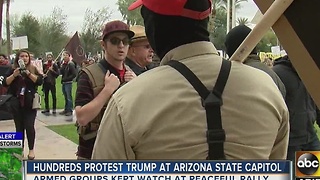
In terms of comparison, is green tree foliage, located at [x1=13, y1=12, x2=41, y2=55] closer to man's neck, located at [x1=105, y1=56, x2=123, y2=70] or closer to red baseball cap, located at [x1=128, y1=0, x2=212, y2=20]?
man's neck, located at [x1=105, y1=56, x2=123, y2=70]

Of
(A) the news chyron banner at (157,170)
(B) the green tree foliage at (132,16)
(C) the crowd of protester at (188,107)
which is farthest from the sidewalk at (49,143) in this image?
(C) the crowd of protester at (188,107)

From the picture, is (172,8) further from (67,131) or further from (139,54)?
(67,131)

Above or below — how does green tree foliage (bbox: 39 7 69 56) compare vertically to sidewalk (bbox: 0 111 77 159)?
above

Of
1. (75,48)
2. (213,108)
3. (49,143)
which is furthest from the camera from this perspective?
(49,143)

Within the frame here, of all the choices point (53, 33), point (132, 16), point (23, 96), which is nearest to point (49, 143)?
point (23, 96)

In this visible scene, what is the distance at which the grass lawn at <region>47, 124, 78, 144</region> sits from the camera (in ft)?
25.0

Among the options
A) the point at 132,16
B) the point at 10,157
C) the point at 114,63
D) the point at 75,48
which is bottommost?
the point at 10,157

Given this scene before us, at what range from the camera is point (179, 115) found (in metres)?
1.22

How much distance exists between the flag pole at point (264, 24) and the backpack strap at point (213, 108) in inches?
4.0

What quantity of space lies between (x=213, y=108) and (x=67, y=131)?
736 centimetres

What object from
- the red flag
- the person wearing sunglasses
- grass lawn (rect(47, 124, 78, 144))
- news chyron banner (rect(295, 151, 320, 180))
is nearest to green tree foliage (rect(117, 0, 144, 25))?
the person wearing sunglasses

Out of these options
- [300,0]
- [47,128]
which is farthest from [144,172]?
[47,128]

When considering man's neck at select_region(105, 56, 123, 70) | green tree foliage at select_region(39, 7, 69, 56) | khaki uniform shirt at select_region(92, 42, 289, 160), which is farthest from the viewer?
green tree foliage at select_region(39, 7, 69, 56)

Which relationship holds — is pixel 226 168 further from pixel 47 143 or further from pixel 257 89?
pixel 47 143
